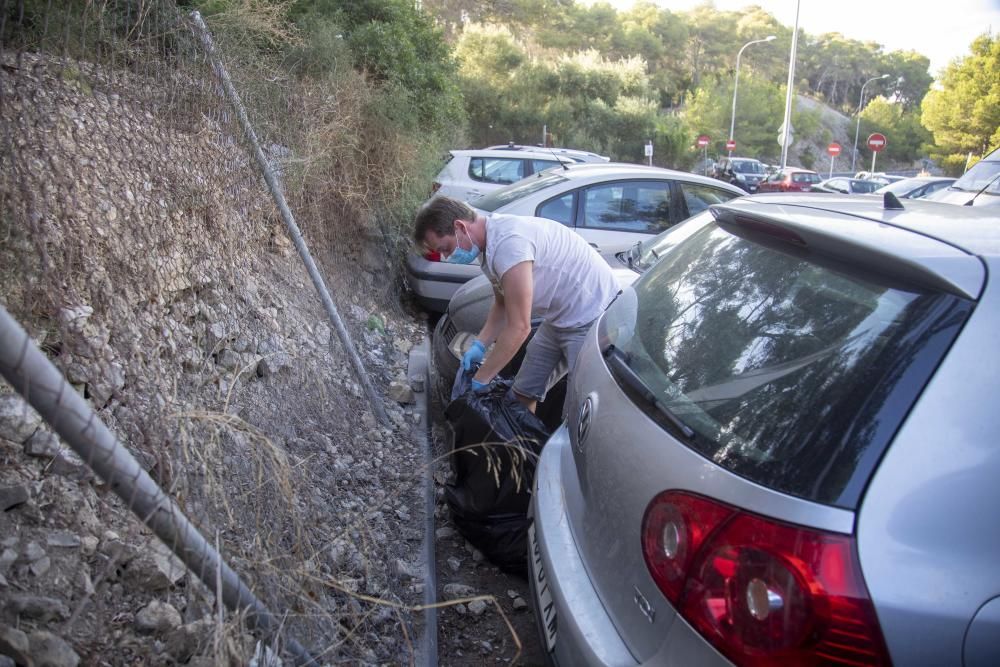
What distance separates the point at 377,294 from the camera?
23.8ft

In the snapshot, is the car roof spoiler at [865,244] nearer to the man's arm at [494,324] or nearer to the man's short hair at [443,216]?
the man's short hair at [443,216]

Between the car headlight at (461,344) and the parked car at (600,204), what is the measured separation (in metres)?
2.11

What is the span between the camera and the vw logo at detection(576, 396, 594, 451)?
241 cm

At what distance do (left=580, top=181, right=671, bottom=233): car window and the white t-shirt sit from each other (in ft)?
10.5

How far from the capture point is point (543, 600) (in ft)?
7.86

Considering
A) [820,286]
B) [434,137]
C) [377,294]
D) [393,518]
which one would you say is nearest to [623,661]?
[820,286]

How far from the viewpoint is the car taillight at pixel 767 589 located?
143 cm

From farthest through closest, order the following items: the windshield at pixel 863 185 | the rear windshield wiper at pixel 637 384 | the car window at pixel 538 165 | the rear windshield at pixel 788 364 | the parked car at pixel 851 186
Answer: the windshield at pixel 863 185, the parked car at pixel 851 186, the car window at pixel 538 165, the rear windshield wiper at pixel 637 384, the rear windshield at pixel 788 364

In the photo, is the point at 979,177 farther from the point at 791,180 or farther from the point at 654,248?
the point at 791,180

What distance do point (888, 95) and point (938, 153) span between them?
5877cm

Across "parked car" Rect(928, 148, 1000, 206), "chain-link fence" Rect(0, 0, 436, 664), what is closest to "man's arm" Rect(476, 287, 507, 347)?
"chain-link fence" Rect(0, 0, 436, 664)

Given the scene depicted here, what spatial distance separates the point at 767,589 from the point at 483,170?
929 centimetres

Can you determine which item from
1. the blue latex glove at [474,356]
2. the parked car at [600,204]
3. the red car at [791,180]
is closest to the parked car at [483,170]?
the parked car at [600,204]

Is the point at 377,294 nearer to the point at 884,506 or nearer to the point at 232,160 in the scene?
the point at 232,160
